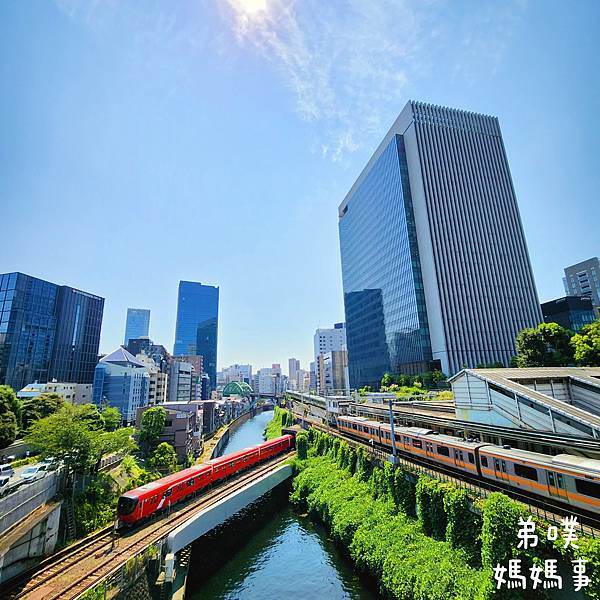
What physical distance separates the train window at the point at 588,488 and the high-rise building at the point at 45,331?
9229 centimetres

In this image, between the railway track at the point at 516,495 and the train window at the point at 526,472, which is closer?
the railway track at the point at 516,495

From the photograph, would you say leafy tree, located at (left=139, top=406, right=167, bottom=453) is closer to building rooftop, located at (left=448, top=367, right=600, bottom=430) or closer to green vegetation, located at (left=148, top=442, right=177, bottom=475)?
green vegetation, located at (left=148, top=442, right=177, bottom=475)

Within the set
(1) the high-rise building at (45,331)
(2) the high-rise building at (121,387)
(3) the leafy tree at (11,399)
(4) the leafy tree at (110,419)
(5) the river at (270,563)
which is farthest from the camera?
(1) the high-rise building at (45,331)

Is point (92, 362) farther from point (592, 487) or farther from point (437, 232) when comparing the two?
point (592, 487)

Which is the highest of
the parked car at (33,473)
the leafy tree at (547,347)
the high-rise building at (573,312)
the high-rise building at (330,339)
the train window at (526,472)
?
the high-rise building at (330,339)

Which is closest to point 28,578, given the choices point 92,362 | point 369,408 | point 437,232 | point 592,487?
point 592,487

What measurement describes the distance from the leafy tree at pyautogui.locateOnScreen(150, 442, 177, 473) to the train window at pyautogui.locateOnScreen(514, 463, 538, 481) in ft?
109

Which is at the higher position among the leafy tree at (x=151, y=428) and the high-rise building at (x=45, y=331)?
the high-rise building at (x=45, y=331)

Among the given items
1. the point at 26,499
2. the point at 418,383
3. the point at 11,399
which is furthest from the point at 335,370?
the point at 26,499

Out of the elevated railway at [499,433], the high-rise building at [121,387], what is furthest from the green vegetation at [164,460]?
the high-rise building at [121,387]

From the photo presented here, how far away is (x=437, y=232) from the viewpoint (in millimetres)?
74500

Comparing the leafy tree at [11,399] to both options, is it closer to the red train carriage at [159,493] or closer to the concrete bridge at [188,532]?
the red train carriage at [159,493]

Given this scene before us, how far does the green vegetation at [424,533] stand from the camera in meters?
13.6

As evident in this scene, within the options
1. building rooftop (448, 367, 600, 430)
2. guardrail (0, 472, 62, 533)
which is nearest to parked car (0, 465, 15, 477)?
guardrail (0, 472, 62, 533)
